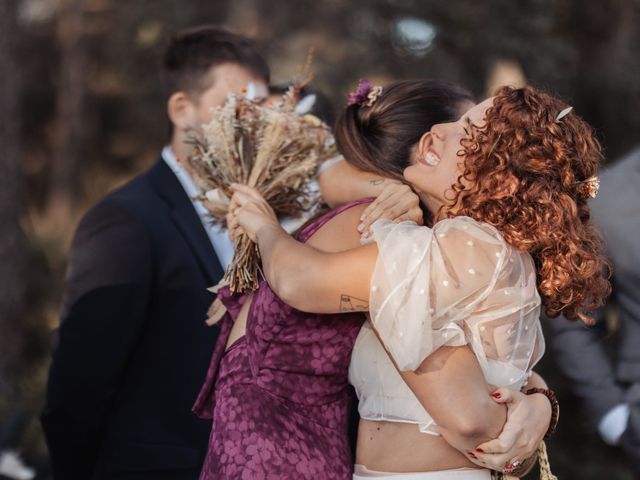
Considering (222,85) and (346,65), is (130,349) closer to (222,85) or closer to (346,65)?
(222,85)

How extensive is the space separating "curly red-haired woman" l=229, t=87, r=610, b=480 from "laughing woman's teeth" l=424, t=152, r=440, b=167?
27mm

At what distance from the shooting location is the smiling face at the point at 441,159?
2199mm

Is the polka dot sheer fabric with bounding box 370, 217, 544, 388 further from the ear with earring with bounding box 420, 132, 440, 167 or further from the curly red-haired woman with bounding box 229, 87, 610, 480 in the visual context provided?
the ear with earring with bounding box 420, 132, 440, 167

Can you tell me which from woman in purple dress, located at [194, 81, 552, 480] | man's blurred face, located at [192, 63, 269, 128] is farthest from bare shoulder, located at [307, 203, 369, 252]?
man's blurred face, located at [192, 63, 269, 128]

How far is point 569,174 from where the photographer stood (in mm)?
2084

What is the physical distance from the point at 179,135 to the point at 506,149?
6.58 ft

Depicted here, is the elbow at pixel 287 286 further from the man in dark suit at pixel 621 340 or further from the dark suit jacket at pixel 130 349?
the man in dark suit at pixel 621 340

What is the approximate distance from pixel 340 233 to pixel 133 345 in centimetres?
126

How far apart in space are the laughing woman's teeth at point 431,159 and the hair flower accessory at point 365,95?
346mm

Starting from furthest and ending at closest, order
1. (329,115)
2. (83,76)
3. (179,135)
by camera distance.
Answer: (83,76) → (329,115) → (179,135)

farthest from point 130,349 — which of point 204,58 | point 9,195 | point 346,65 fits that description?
point 346,65

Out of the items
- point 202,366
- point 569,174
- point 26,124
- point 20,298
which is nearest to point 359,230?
point 569,174

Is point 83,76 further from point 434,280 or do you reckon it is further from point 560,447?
point 434,280

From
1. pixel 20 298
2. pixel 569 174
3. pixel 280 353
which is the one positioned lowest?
pixel 20 298
